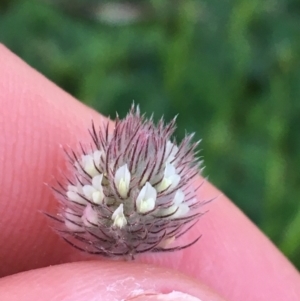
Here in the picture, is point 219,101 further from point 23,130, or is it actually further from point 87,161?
point 87,161

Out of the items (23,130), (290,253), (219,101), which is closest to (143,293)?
(23,130)

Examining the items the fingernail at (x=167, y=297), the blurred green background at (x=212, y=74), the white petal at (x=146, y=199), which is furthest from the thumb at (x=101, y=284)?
the blurred green background at (x=212, y=74)

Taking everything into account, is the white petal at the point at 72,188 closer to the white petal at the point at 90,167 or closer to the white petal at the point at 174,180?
the white petal at the point at 90,167

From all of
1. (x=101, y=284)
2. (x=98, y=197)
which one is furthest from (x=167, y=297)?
(x=98, y=197)

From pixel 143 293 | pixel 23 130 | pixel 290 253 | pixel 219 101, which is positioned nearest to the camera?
pixel 143 293

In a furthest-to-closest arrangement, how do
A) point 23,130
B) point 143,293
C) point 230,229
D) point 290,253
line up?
point 290,253 → point 230,229 → point 23,130 → point 143,293

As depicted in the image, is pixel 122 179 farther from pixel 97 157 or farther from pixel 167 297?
pixel 167 297
